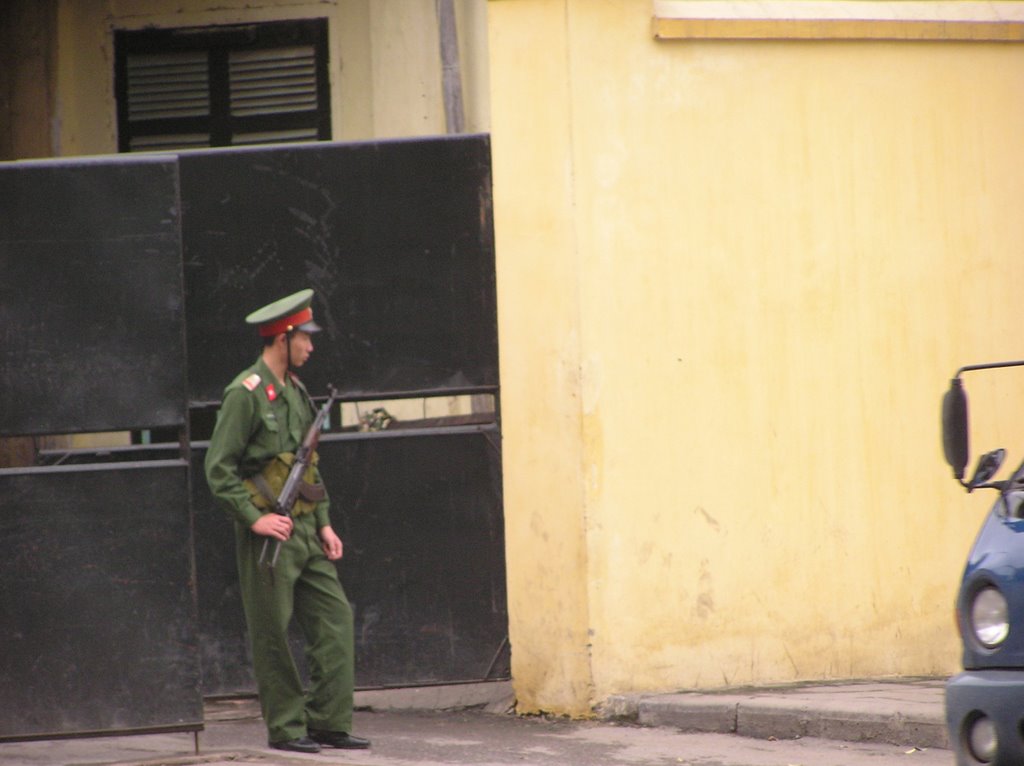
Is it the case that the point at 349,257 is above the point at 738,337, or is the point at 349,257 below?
above

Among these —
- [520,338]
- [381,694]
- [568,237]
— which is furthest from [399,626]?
[568,237]

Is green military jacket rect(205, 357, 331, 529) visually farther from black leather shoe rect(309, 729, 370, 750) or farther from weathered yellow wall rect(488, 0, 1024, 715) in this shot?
weathered yellow wall rect(488, 0, 1024, 715)

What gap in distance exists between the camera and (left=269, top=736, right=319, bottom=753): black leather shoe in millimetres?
6996

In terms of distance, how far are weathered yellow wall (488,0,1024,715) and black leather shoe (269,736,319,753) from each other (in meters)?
1.30

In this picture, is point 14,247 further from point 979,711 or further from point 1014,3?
point 1014,3

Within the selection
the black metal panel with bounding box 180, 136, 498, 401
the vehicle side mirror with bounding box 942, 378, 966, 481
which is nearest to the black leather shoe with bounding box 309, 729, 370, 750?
the black metal panel with bounding box 180, 136, 498, 401

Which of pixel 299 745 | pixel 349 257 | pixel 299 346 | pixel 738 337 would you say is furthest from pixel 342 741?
pixel 738 337

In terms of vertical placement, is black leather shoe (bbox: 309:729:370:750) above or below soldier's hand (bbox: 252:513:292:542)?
below

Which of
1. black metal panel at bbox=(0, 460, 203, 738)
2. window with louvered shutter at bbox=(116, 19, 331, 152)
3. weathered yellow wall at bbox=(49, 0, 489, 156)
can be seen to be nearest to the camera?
black metal panel at bbox=(0, 460, 203, 738)

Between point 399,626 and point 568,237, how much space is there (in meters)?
2.00

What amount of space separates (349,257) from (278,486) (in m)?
1.34

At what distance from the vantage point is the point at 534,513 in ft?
26.1

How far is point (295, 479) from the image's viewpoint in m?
7.00

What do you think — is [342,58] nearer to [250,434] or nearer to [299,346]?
[299,346]
